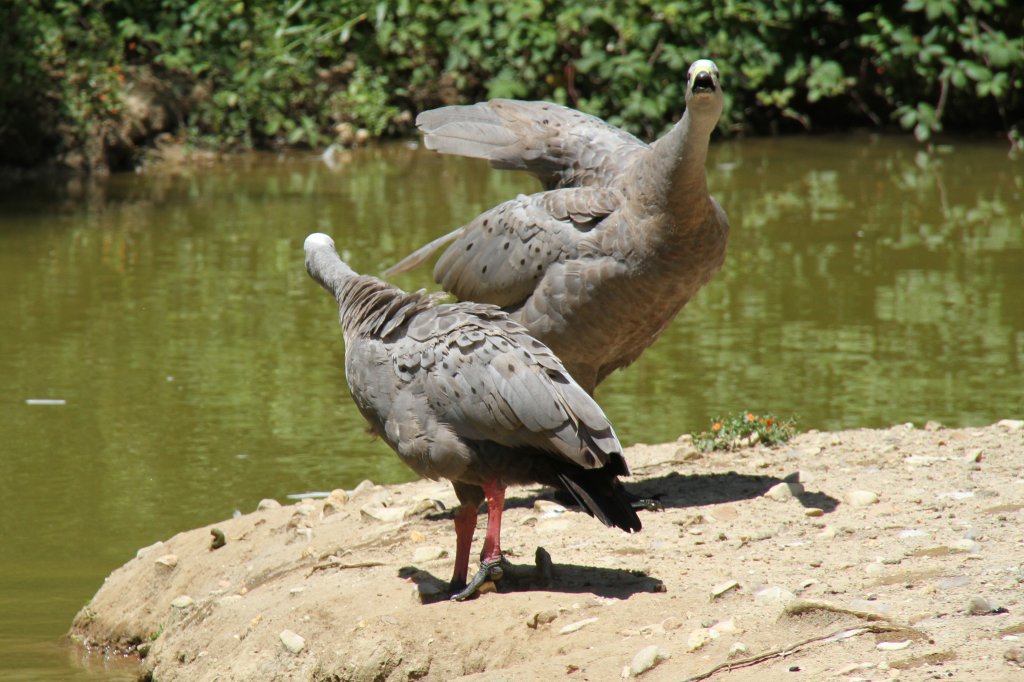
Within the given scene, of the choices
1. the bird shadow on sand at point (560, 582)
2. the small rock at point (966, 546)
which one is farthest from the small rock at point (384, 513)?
the small rock at point (966, 546)

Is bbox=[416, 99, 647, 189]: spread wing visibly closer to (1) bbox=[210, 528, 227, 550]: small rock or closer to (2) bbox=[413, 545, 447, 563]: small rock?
(2) bbox=[413, 545, 447, 563]: small rock

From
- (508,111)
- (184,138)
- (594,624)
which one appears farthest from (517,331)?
(184,138)

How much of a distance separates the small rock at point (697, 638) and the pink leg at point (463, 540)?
36.3 inches

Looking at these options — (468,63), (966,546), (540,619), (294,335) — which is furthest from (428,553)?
(468,63)

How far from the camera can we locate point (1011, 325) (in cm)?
920

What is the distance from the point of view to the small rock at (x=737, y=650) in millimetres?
3801

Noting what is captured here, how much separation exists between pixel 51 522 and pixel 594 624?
3.19m

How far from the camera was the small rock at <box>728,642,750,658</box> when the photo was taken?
12.5 feet

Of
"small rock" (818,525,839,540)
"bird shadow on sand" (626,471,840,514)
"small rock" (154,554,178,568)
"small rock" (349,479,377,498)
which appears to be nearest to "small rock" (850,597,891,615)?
"small rock" (818,525,839,540)

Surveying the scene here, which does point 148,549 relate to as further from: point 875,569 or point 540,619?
point 875,569

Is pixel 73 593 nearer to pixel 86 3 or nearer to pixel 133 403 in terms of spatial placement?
pixel 133 403

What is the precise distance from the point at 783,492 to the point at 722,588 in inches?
49.7

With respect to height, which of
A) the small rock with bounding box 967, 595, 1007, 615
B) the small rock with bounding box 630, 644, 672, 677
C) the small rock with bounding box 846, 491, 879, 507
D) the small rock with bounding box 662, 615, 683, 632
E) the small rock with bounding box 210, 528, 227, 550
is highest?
the small rock with bounding box 967, 595, 1007, 615

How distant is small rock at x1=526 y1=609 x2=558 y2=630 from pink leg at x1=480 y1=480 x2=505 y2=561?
32 centimetres
